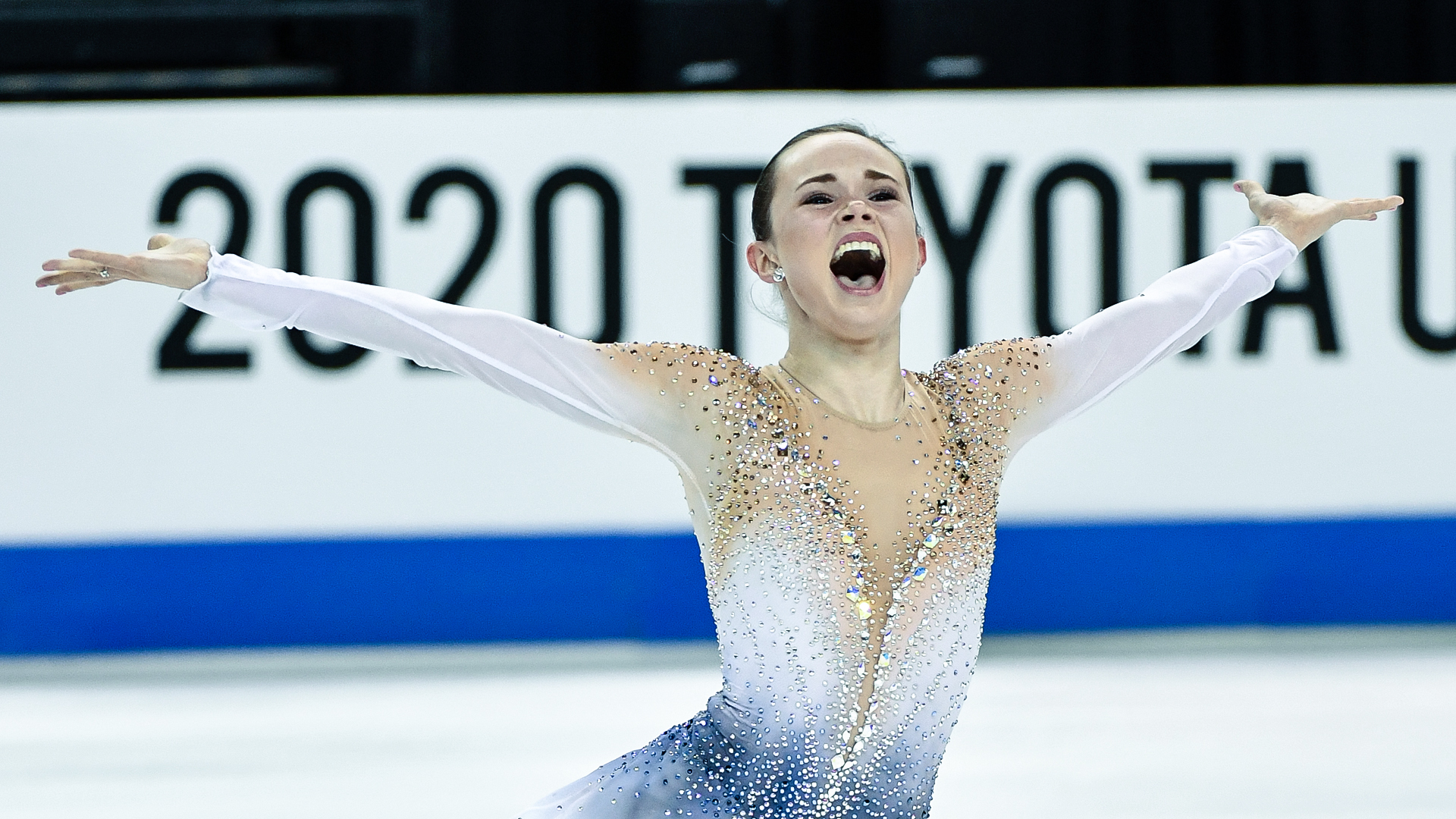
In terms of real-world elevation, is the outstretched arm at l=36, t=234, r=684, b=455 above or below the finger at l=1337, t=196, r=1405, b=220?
below

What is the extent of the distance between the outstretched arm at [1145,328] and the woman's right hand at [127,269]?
0.91 meters

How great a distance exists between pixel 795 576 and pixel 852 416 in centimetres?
19

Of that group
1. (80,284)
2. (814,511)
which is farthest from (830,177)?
(80,284)

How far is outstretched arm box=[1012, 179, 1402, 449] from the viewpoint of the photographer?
1793mm

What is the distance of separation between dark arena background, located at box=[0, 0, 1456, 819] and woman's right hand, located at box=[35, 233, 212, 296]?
3.02 meters

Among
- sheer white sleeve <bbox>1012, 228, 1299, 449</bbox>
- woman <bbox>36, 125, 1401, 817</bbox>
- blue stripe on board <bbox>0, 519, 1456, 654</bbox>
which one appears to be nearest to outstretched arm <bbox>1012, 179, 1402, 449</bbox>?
sheer white sleeve <bbox>1012, 228, 1299, 449</bbox>

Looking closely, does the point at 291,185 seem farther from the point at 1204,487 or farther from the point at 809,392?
the point at 809,392

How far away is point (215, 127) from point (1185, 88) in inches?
118

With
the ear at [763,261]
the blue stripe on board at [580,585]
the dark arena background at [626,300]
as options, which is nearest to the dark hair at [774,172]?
the ear at [763,261]

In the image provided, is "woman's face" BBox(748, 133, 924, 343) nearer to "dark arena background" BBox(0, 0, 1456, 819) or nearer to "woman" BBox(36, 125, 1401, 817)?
"woman" BBox(36, 125, 1401, 817)

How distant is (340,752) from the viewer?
3293 millimetres

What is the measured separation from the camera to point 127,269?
4.82 feet

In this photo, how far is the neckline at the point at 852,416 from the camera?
5.47ft

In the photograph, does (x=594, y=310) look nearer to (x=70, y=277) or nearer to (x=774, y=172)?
(x=774, y=172)
